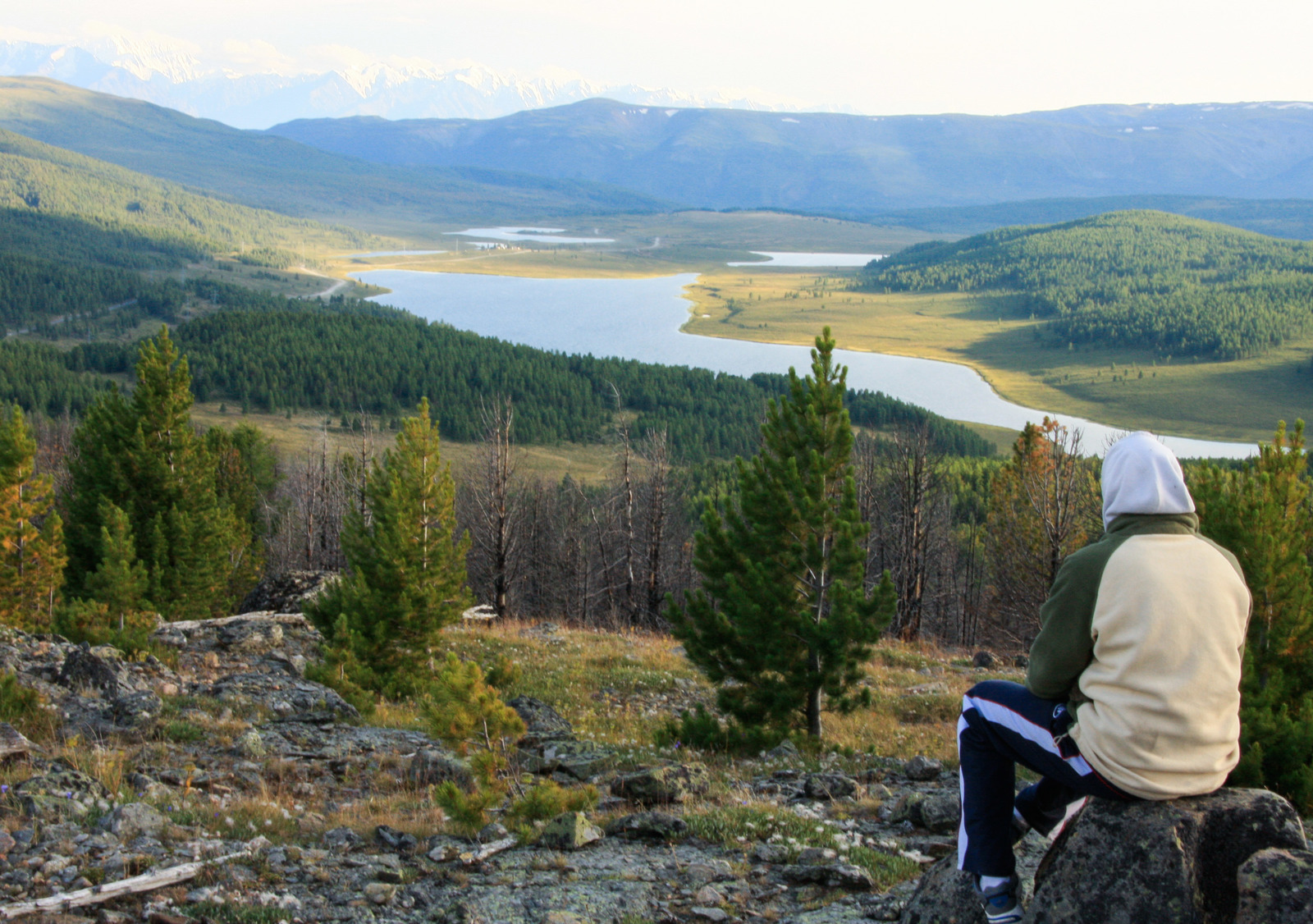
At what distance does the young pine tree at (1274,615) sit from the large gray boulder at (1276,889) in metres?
7.10

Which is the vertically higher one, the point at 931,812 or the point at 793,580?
the point at 793,580

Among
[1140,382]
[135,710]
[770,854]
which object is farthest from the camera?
[1140,382]

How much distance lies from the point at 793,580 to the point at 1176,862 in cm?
916

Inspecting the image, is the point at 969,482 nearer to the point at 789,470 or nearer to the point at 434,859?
the point at 789,470

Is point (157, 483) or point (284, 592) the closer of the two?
point (284, 592)

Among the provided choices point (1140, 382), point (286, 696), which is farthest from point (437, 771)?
point (1140, 382)

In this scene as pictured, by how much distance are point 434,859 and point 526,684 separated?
1275 cm

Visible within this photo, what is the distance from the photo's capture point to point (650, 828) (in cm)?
835

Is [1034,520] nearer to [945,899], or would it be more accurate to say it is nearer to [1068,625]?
[945,899]

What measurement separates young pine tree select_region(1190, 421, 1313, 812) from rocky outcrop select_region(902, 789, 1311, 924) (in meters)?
6.96

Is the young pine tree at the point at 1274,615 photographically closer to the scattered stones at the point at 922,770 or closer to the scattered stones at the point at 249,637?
the scattered stones at the point at 922,770

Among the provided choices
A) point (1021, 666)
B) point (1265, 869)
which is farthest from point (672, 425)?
point (1265, 869)

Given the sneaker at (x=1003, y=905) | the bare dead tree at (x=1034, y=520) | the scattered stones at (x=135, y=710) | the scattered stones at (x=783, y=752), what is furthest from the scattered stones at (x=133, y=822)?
the bare dead tree at (x=1034, y=520)

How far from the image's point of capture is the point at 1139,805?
15.6 feet
